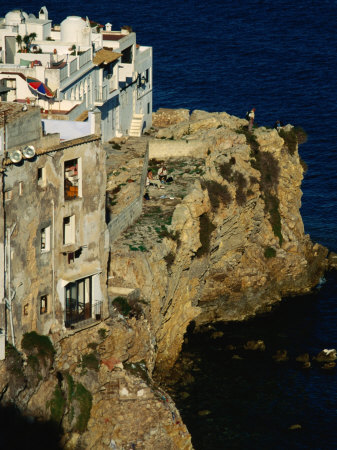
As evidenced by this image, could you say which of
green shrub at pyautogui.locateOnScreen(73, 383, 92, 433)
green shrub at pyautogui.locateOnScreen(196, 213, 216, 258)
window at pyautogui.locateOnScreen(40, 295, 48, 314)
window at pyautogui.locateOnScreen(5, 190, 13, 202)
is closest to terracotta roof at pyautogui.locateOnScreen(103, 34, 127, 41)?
green shrub at pyautogui.locateOnScreen(196, 213, 216, 258)

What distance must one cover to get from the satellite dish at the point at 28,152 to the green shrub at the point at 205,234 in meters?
36.8

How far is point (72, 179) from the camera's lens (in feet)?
301

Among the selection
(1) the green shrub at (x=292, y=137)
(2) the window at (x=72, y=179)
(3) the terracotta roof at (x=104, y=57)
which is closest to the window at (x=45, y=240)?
(2) the window at (x=72, y=179)

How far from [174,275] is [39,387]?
85.9 ft

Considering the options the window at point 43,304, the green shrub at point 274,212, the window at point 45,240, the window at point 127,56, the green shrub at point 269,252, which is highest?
the window at point 127,56

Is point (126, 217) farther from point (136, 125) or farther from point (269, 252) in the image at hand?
point (136, 125)

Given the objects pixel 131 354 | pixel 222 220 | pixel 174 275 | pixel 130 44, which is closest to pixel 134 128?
pixel 130 44

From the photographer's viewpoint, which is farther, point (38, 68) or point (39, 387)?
point (38, 68)

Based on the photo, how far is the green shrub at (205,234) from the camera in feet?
398

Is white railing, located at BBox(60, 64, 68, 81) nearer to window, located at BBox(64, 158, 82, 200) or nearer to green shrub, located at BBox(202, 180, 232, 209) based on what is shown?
green shrub, located at BBox(202, 180, 232, 209)

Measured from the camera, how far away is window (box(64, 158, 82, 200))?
91.4 meters

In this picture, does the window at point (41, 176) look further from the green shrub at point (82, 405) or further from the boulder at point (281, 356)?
the boulder at point (281, 356)

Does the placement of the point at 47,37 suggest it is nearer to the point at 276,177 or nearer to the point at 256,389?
the point at 276,177

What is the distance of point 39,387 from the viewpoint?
8938 centimetres
